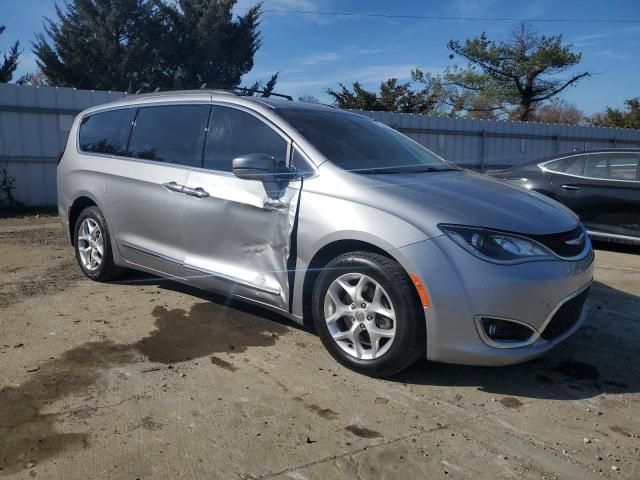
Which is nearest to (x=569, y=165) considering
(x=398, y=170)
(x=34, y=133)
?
(x=398, y=170)

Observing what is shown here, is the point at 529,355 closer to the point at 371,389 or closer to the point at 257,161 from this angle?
the point at 371,389

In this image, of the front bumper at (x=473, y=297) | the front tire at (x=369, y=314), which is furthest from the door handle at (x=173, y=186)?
the front bumper at (x=473, y=297)

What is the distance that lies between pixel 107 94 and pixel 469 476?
10324 mm

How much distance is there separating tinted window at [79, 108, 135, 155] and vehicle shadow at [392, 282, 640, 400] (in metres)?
3.31

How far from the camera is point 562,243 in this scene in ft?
11.1

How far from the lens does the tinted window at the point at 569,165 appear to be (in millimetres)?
7685

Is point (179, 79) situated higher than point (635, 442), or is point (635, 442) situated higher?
point (179, 79)

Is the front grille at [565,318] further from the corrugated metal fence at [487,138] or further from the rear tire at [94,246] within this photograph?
the corrugated metal fence at [487,138]

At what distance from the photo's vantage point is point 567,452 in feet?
Result: 8.77

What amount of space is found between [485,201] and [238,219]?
1657 millimetres

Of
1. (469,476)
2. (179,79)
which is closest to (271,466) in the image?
(469,476)

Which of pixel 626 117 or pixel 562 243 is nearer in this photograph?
pixel 562 243

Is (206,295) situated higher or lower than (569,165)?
lower

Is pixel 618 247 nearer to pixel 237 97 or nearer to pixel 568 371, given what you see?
pixel 568 371
